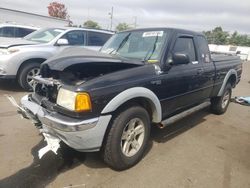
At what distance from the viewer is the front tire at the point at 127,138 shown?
300cm

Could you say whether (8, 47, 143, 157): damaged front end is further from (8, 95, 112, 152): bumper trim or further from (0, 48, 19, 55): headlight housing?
(0, 48, 19, 55): headlight housing

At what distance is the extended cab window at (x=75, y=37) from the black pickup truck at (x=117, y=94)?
3530 millimetres

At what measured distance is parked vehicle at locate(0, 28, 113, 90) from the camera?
255 inches

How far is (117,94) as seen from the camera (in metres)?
2.94

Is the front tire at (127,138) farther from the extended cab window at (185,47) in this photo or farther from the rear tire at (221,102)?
the rear tire at (221,102)

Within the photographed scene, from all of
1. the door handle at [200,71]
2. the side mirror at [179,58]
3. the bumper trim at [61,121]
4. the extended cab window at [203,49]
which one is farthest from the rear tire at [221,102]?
the bumper trim at [61,121]

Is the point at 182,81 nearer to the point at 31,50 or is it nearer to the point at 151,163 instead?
the point at 151,163

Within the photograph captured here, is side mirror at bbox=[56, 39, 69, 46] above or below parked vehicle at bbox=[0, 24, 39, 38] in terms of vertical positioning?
below

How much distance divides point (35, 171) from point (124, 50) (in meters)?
2.31

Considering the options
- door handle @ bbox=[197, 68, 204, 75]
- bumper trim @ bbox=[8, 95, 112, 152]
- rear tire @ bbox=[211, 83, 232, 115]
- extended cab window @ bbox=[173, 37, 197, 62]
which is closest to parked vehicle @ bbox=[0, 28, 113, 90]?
bumper trim @ bbox=[8, 95, 112, 152]

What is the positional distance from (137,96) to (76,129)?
91cm

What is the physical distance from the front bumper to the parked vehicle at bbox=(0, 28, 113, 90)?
3275 millimetres

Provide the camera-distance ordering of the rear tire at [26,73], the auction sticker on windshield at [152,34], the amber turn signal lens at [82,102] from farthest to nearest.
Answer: the rear tire at [26,73] < the auction sticker on windshield at [152,34] < the amber turn signal lens at [82,102]

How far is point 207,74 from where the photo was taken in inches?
189
